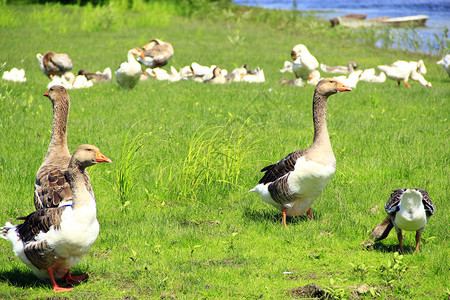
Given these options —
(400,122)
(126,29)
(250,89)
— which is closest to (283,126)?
(400,122)

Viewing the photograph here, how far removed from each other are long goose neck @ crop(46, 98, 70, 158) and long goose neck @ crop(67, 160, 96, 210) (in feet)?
5.53

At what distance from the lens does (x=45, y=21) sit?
29266 millimetres

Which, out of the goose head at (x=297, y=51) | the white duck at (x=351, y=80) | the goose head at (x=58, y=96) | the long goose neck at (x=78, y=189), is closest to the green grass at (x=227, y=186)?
the white duck at (x=351, y=80)

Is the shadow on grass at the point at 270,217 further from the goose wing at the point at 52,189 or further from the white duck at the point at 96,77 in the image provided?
the white duck at the point at 96,77

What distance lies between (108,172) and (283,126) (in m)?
4.35

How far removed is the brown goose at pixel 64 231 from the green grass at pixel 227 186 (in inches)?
14.7

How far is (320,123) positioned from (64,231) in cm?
342

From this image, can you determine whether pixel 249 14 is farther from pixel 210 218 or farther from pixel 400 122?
pixel 210 218

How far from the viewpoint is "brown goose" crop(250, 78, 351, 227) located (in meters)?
5.69

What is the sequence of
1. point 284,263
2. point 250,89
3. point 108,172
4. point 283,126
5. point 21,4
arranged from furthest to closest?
point 21,4
point 250,89
point 283,126
point 108,172
point 284,263

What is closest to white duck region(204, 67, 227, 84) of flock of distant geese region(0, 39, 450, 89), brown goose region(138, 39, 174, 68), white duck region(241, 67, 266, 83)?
flock of distant geese region(0, 39, 450, 89)

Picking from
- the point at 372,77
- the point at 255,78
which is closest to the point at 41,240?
the point at 255,78

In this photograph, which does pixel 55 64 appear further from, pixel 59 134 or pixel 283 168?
pixel 283 168

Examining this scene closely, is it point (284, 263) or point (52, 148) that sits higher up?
point (52, 148)
